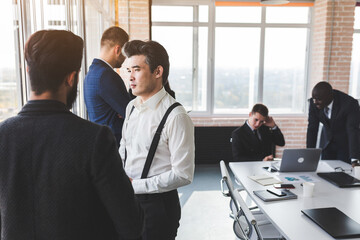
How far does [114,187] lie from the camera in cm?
81

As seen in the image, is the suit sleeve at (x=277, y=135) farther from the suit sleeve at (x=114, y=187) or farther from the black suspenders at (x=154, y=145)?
the suit sleeve at (x=114, y=187)

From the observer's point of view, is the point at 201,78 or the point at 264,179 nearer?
the point at 264,179

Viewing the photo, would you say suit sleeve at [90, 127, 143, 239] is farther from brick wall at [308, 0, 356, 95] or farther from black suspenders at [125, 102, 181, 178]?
brick wall at [308, 0, 356, 95]

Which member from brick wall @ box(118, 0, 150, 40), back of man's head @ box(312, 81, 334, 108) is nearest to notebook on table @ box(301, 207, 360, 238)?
back of man's head @ box(312, 81, 334, 108)

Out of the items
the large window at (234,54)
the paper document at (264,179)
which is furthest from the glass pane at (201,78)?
the paper document at (264,179)

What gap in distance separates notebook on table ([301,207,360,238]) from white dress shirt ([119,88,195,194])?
2.64 ft

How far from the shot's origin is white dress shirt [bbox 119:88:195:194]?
145 cm

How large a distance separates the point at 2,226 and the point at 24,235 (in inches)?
2.9

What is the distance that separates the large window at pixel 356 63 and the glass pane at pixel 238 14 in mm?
1960

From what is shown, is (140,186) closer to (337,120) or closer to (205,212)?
(205,212)

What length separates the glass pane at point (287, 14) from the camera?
5645 millimetres

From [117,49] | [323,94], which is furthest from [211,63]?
[117,49]

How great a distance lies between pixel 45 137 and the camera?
0.75 metres

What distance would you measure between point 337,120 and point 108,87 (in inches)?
99.1
